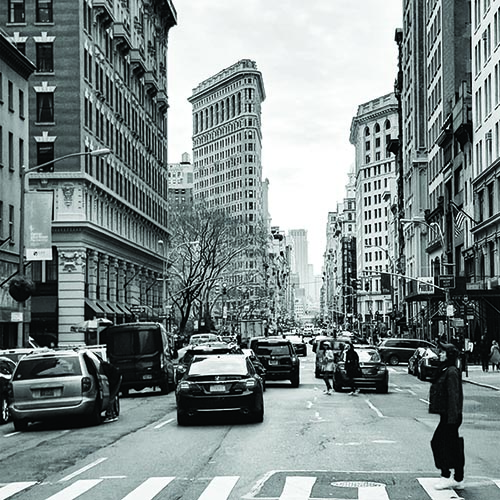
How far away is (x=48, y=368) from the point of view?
22.7m

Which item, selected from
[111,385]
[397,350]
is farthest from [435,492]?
[397,350]

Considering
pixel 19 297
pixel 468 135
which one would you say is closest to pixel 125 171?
pixel 468 135

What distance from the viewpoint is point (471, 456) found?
1648 cm

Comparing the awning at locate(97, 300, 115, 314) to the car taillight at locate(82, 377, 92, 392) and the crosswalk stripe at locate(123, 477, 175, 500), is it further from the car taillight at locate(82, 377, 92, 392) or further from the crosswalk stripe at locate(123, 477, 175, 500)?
the crosswalk stripe at locate(123, 477, 175, 500)

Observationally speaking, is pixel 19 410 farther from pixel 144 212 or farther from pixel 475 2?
pixel 144 212

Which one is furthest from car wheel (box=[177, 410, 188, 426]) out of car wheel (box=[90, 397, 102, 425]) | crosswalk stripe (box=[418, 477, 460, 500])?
crosswalk stripe (box=[418, 477, 460, 500])

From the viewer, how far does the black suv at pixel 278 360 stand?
38094 mm

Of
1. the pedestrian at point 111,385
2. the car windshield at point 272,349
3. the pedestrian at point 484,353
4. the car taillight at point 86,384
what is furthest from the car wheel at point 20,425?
the pedestrian at point 484,353

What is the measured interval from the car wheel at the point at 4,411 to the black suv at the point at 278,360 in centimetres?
1460

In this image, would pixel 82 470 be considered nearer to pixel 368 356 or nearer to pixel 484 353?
pixel 368 356

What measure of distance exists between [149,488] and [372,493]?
281 centimetres

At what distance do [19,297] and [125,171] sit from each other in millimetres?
37931

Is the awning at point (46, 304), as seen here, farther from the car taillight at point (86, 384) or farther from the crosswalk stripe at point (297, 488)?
the crosswalk stripe at point (297, 488)

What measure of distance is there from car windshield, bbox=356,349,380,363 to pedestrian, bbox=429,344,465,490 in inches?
881
